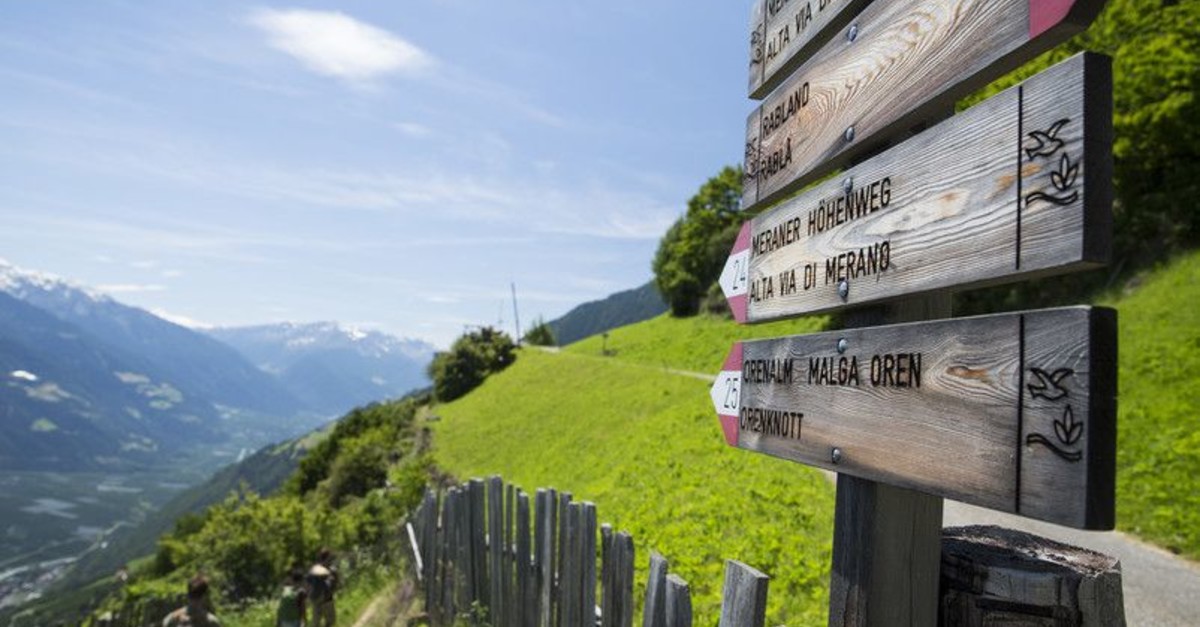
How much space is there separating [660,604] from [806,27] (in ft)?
9.09

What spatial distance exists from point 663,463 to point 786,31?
13.3 metres

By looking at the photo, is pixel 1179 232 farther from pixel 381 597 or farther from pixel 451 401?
pixel 451 401

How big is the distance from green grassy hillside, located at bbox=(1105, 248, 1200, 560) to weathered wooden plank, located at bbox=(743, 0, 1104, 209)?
936 centimetres

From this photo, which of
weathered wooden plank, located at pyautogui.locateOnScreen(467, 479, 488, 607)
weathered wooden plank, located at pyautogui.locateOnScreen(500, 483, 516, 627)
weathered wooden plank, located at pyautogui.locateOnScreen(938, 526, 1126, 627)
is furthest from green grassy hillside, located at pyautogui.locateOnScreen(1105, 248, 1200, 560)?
weathered wooden plank, located at pyautogui.locateOnScreen(938, 526, 1126, 627)

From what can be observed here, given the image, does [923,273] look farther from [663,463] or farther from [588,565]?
[663,463]

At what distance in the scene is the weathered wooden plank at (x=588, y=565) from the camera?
5145 millimetres

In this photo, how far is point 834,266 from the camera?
8.31 feet

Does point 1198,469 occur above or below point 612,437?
above

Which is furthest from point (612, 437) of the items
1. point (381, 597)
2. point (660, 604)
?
point (660, 604)

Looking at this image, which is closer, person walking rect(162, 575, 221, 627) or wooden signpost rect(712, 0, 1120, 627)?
wooden signpost rect(712, 0, 1120, 627)

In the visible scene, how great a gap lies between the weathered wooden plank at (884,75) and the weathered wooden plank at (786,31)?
10 cm

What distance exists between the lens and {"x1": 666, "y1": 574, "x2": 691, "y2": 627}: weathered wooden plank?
3361 millimetres

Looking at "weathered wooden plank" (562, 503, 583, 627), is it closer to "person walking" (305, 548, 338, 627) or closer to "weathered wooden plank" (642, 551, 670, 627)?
"weathered wooden plank" (642, 551, 670, 627)

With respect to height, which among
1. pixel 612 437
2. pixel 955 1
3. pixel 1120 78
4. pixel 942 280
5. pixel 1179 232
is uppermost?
pixel 1120 78
